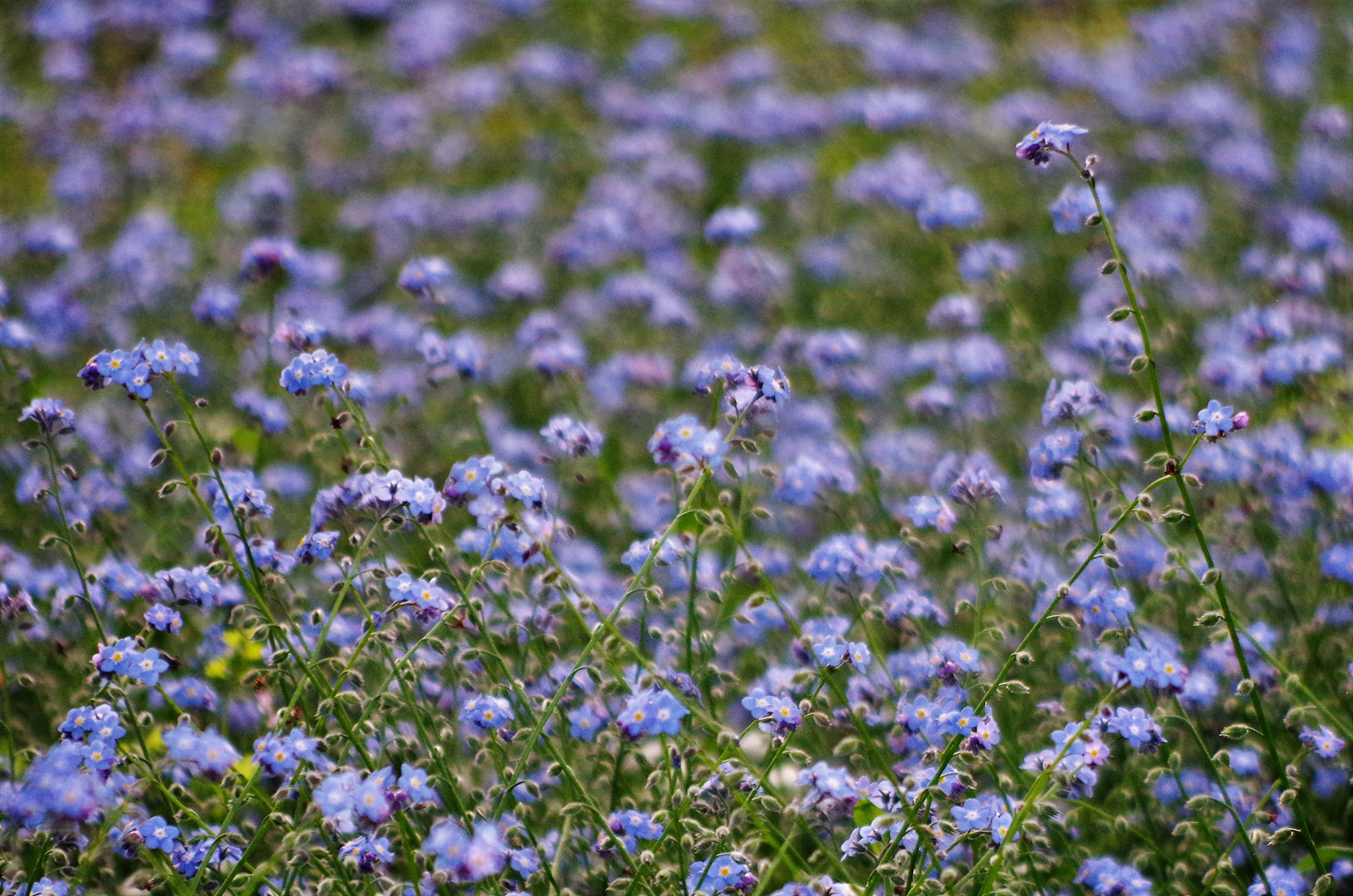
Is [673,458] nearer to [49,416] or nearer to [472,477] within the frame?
[472,477]

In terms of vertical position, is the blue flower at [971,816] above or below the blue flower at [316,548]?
below

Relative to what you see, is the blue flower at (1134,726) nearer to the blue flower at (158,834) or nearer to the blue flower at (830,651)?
the blue flower at (830,651)

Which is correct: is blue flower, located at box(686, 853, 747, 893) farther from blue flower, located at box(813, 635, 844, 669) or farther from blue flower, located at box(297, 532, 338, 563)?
blue flower, located at box(297, 532, 338, 563)

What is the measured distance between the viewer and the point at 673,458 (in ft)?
8.87

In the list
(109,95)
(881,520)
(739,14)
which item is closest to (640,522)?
(881,520)

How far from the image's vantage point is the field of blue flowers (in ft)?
8.53

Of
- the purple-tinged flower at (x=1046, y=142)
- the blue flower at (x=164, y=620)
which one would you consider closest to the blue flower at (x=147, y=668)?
the blue flower at (x=164, y=620)

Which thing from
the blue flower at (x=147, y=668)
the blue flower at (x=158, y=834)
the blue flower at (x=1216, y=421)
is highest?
the blue flower at (x=1216, y=421)

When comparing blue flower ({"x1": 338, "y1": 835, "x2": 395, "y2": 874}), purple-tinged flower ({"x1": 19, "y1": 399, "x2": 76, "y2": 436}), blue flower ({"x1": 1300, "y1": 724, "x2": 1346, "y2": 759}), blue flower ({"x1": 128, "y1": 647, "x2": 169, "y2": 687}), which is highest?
purple-tinged flower ({"x1": 19, "y1": 399, "x2": 76, "y2": 436})

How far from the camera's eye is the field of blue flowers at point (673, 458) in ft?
8.53

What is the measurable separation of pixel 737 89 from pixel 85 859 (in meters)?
6.47

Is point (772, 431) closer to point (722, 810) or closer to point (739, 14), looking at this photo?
point (722, 810)

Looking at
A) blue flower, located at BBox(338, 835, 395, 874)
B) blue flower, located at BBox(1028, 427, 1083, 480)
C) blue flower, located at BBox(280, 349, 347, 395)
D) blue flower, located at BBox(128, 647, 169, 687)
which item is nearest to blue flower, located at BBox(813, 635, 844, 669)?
blue flower, located at BBox(1028, 427, 1083, 480)

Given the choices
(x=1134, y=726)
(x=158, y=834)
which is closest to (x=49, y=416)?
(x=158, y=834)
